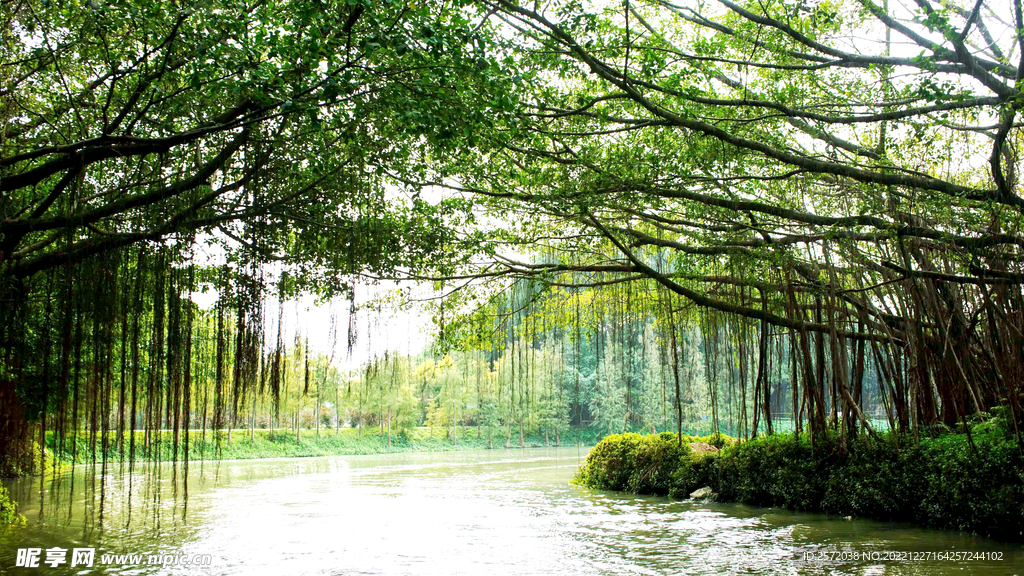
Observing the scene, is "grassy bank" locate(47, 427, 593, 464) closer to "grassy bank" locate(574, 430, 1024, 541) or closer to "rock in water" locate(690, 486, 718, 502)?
"grassy bank" locate(574, 430, 1024, 541)

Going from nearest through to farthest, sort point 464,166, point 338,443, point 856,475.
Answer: point 464,166, point 856,475, point 338,443

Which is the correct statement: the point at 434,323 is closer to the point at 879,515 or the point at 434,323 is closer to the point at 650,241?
the point at 650,241

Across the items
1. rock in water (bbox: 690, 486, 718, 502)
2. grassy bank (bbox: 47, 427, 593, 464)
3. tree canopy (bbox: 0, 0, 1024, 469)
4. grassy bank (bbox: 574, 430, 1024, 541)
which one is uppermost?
tree canopy (bbox: 0, 0, 1024, 469)

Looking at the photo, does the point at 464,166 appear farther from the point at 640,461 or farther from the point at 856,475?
the point at 640,461

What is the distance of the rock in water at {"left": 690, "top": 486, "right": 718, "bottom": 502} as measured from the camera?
44.6 ft

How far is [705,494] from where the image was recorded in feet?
44.9

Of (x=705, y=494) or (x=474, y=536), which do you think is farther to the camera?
(x=705, y=494)

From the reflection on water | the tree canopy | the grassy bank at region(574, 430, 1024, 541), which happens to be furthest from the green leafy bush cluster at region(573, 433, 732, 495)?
the tree canopy

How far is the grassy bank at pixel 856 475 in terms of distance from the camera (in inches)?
320

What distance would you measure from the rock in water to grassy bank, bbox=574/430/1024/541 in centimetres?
14

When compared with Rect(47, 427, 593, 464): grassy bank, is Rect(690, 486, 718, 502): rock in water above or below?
above

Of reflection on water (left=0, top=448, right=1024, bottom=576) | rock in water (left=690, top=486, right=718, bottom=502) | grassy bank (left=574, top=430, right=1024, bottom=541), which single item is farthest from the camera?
rock in water (left=690, top=486, right=718, bottom=502)

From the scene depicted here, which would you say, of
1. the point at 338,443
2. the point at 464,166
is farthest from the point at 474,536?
the point at 338,443

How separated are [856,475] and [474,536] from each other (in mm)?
6136
